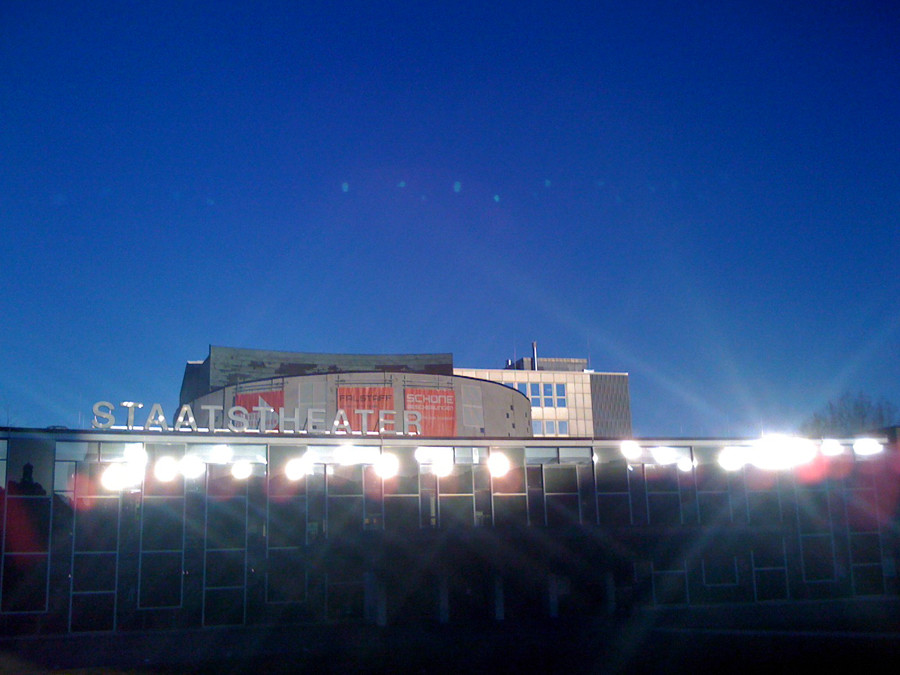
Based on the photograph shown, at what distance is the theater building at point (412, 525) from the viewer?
36625 millimetres

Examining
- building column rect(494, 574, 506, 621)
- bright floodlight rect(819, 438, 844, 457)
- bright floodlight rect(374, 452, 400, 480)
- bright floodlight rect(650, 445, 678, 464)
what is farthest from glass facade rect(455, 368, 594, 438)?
building column rect(494, 574, 506, 621)

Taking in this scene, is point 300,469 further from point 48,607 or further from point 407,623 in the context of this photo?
point 48,607

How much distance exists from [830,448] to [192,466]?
33.2 m

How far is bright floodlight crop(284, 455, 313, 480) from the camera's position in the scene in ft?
133

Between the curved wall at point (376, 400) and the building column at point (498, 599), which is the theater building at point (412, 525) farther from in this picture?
the curved wall at point (376, 400)

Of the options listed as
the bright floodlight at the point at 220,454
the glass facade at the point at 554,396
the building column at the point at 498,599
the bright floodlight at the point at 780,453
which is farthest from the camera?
the glass facade at the point at 554,396

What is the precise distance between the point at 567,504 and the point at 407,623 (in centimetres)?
1011

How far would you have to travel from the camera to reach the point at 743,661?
80.6 ft

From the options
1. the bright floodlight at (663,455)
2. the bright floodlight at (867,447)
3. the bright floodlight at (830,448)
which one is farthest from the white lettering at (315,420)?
the bright floodlight at (867,447)

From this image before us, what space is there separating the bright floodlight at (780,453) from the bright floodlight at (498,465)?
13428 mm

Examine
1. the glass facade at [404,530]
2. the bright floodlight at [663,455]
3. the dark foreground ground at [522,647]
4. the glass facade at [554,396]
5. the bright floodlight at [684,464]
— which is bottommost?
the dark foreground ground at [522,647]

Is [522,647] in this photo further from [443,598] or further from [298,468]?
[298,468]

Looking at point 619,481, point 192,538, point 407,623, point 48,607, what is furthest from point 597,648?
point 48,607

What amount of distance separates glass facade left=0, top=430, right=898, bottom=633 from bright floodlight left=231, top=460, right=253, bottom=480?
0.09 metres
